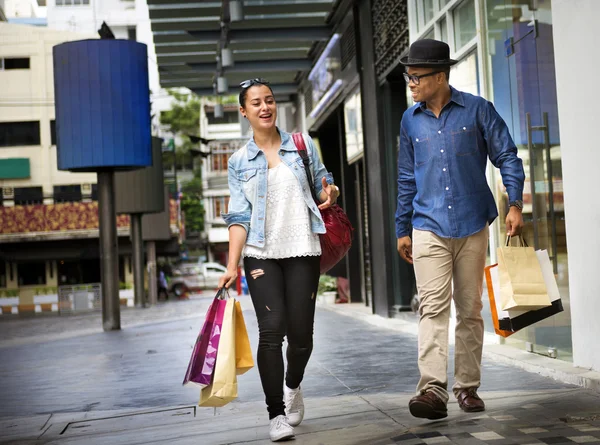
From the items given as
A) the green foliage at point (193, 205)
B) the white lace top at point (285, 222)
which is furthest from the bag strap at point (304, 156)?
the green foliage at point (193, 205)

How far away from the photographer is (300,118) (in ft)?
84.6

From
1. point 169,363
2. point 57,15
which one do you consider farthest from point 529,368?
point 57,15

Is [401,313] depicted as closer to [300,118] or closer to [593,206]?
[593,206]

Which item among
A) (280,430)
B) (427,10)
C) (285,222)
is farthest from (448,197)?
(427,10)

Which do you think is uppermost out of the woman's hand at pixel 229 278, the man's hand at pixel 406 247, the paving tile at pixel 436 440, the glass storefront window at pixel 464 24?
the glass storefront window at pixel 464 24

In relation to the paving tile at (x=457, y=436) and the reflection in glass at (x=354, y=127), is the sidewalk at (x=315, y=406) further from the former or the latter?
the reflection in glass at (x=354, y=127)

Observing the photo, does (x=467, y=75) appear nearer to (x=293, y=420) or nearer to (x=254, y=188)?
(x=254, y=188)

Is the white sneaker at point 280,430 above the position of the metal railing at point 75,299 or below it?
above

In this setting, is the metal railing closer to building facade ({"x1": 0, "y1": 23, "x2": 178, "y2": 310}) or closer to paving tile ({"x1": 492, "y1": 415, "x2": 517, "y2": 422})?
building facade ({"x1": 0, "y1": 23, "x2": 178, "y2": 310})

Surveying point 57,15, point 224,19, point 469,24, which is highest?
point 57,15

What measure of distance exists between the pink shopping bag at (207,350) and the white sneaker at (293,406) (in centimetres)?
57

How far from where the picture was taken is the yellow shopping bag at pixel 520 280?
5.05 m

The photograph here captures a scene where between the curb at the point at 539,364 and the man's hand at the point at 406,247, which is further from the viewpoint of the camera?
the curb at the point at 539,364

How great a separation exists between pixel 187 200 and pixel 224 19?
183 feet
